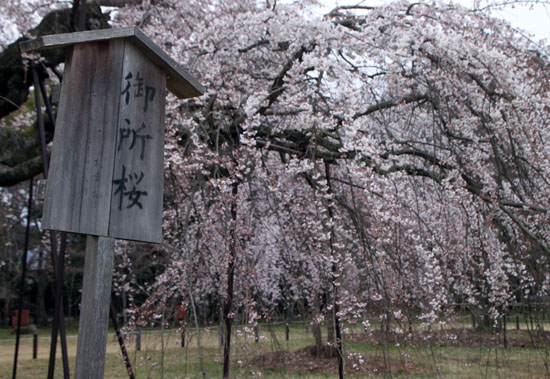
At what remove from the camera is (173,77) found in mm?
2537

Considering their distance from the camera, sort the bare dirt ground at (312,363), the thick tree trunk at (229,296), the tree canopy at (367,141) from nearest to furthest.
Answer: the thick tree trunk at (229,296), the tree canopy at (367,141), the bare dirt ground at (312,363)

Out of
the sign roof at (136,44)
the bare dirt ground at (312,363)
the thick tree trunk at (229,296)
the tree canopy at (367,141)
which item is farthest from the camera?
the bare dirt ground at (312,363)

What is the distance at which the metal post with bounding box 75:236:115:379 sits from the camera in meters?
1.95

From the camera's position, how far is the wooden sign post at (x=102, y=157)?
1983 mm

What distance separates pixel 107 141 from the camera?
2.10m

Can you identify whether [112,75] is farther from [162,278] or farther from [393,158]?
[393,158]

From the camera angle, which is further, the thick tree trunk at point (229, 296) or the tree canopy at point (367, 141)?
the tree canopy at point (367, 141)

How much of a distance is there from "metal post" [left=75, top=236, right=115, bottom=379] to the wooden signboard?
3.5 inches

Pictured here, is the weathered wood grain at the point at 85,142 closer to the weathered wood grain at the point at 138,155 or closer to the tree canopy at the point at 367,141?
the weathered wood grain at the point at 138,155

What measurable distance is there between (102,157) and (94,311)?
25.0 inches

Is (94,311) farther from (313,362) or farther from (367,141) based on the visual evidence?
Answer: (313,362)

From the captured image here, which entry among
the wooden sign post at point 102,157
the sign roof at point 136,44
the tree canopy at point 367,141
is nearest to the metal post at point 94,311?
the wooden sign post at point 102,157

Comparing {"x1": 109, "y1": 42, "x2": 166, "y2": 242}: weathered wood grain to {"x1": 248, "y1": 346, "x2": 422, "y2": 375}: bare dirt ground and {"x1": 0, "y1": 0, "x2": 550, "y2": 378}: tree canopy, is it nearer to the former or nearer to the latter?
{"x1": 0, "y1": 0, "x2": 550, "y2": 378}: tree canopy

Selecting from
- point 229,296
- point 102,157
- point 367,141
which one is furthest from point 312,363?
point 102,157
